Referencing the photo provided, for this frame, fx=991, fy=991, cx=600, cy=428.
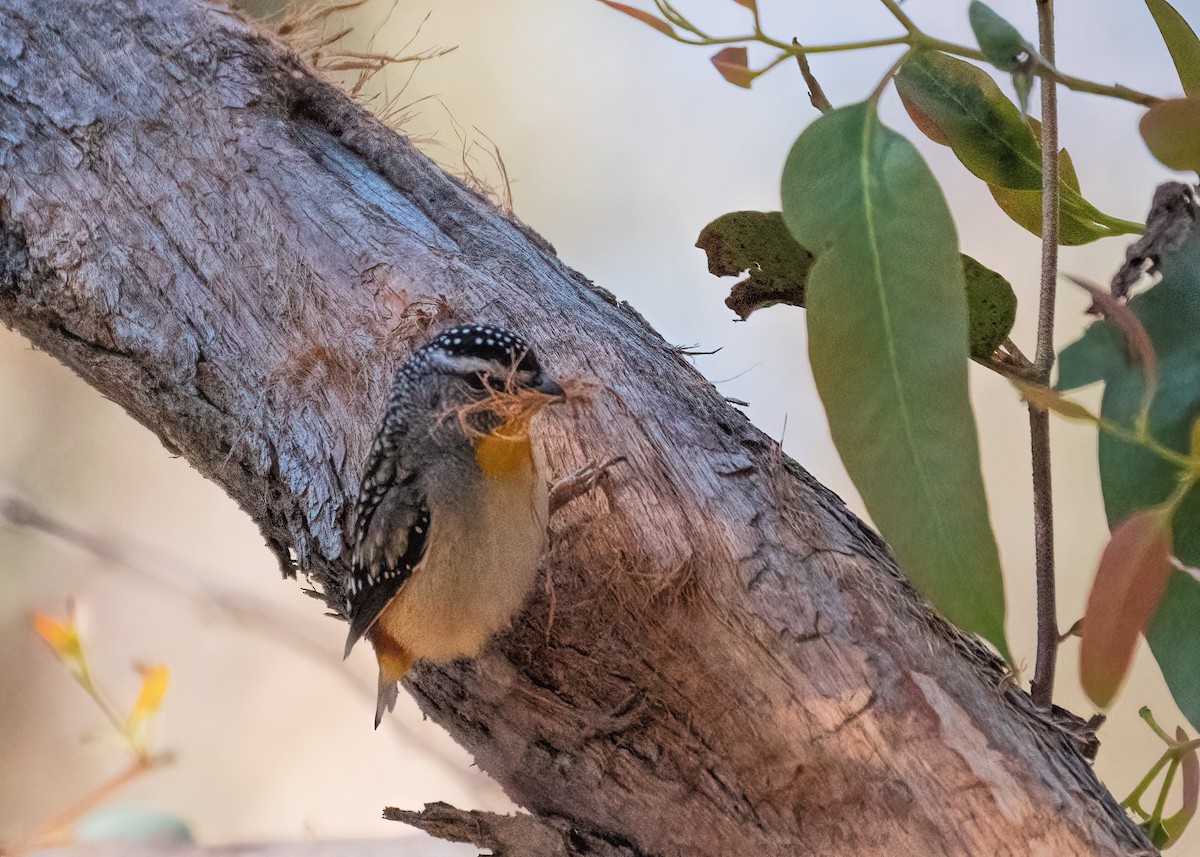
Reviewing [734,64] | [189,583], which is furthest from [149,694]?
[734,64]

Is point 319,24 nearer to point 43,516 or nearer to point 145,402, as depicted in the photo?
point 145,402

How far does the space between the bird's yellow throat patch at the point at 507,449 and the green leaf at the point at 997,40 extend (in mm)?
697

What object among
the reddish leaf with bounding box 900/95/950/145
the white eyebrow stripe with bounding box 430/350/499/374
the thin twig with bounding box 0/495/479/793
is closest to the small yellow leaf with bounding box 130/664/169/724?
the thin twig with bounding box 0/495/479/793

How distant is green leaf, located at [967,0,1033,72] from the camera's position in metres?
1.11

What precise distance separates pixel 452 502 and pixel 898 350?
2.03ft

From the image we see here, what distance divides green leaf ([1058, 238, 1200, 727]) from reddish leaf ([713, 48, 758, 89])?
550 mm

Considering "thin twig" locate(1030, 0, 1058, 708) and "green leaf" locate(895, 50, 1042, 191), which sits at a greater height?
"green leaf" locate(895, 50, 1042, 191)

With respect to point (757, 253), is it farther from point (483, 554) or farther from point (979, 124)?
point (483, 554)

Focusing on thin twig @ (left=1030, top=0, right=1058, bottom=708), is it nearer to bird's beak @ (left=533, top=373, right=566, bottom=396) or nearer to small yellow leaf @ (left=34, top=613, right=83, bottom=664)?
bird's beak @ (left=533, top=373, right=566, bottom=396)

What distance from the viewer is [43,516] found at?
3352 mm

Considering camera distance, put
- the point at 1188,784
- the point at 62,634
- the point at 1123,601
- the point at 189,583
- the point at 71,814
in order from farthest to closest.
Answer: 1. the point at 189,583
2. the point at 71,814
3. the point at 62,634
4. the point at 1188,784
5. the point at 1123,601

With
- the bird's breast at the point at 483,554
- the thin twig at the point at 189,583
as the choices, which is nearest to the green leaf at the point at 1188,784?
the bird's breast at the point at 483,554

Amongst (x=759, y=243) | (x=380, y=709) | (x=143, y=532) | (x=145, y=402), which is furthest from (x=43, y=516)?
(x=759, y=243)

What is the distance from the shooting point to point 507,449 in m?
1.32
